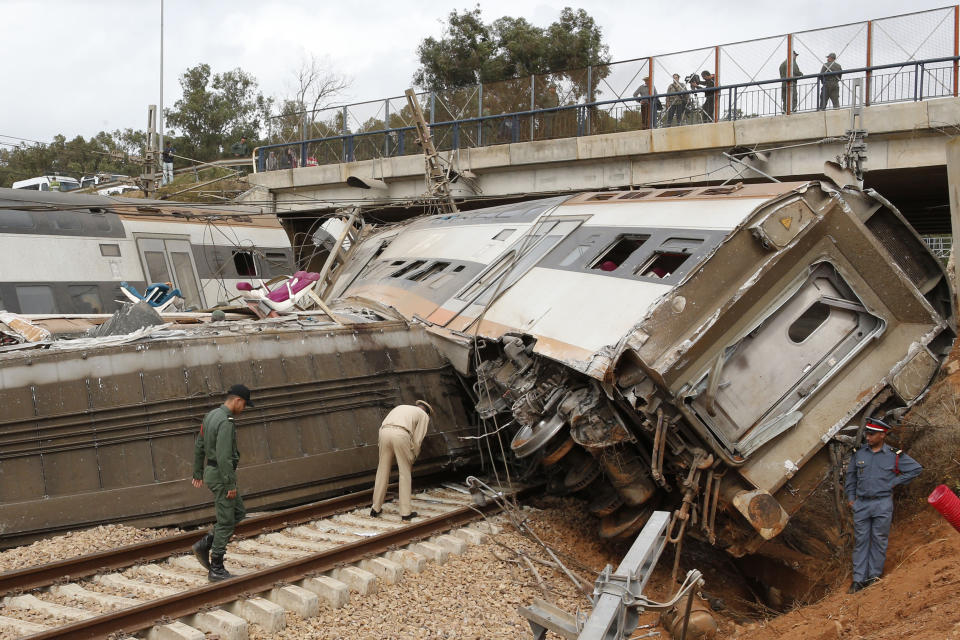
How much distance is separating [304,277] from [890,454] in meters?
12.3

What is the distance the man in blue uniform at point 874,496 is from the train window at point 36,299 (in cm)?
1477

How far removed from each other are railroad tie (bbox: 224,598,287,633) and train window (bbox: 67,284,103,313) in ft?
38.7

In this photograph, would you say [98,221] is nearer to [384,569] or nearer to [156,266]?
[156,266]

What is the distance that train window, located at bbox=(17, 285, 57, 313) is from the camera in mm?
15195

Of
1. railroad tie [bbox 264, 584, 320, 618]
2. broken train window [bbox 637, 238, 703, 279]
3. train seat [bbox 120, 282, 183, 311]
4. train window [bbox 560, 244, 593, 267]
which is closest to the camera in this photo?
railroad tie [bbox 264, 584, 320, 618]

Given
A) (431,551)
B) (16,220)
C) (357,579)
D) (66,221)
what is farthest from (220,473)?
(66,221)

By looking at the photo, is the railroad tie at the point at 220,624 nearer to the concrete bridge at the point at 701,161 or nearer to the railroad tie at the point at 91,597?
the railroad tie at the point at 91,597

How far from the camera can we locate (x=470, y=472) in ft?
38.1

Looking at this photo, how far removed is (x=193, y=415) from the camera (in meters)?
9.14

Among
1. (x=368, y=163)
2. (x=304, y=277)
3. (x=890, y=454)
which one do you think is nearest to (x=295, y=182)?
(x=368, y=163)

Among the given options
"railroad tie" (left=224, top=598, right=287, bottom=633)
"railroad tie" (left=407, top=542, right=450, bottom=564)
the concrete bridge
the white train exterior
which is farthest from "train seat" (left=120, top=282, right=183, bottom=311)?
"railroad tie" (left=224, top=598, right=287, bottom=633)

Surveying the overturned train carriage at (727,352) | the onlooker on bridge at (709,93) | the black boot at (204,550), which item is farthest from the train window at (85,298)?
the onlooker on bridge at (709,93)

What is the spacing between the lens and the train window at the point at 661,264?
874cm

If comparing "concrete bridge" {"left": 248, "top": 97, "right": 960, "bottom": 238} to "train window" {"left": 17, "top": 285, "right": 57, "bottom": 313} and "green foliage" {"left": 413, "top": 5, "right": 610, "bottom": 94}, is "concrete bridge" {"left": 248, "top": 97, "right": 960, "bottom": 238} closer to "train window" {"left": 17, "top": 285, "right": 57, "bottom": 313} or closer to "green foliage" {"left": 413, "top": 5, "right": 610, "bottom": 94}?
"train window" {"left": 17, "top": 285, "right": 57, "bottom": 313}
